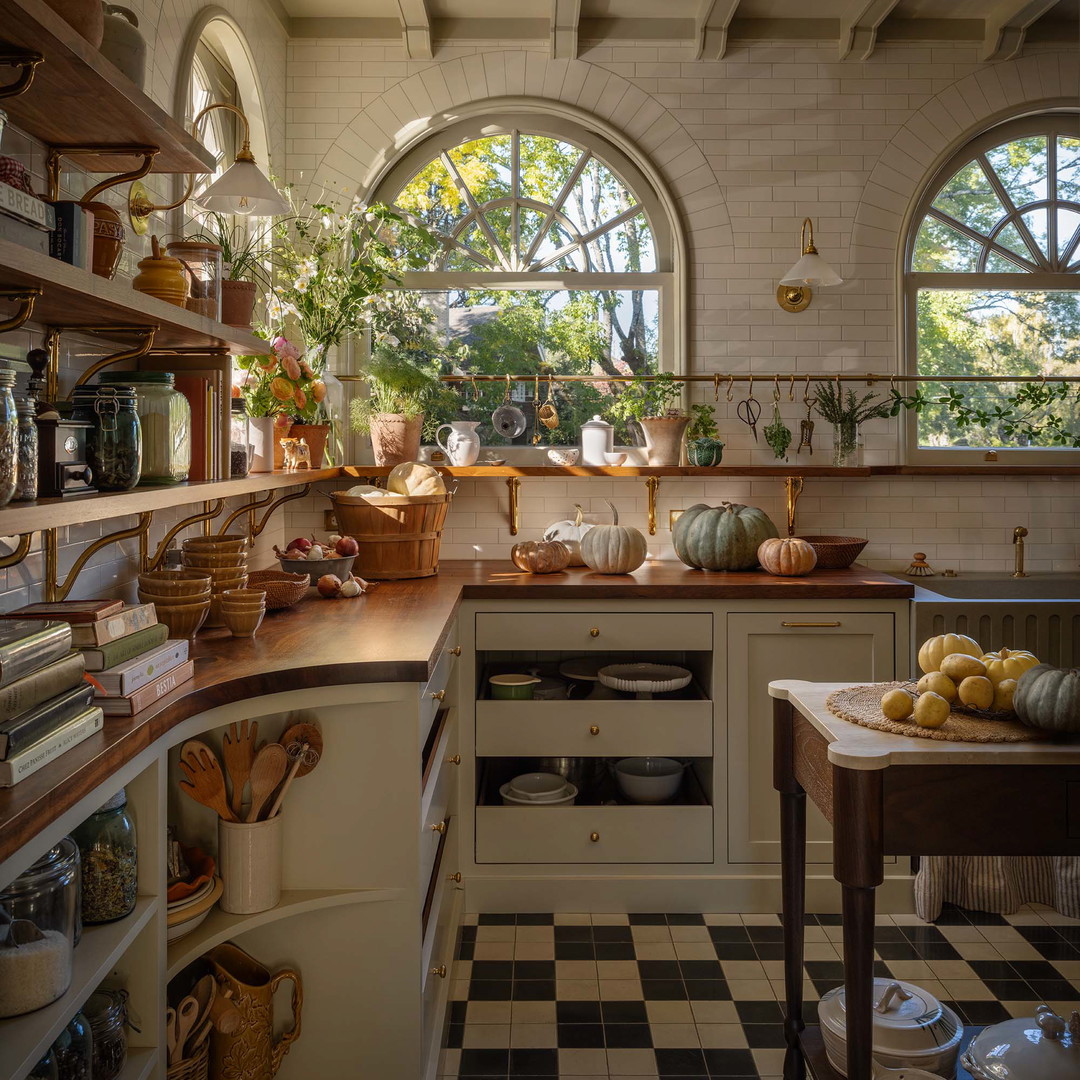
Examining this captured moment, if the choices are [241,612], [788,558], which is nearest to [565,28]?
[788,558]

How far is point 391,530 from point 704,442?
1297mm

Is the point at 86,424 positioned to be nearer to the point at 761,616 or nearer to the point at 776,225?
the point at 761,616

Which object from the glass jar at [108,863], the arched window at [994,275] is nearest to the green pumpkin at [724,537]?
the arched window at [994,275]

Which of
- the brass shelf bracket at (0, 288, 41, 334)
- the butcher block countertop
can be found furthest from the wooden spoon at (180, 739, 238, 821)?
the brass shelf bracket at (0, 288, 41, 334)

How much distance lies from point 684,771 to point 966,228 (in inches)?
101

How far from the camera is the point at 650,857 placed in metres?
3.34

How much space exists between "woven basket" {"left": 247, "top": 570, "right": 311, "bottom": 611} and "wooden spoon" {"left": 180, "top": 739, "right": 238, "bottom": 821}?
828mm

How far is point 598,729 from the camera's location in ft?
10.9

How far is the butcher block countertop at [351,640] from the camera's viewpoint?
1324 mm

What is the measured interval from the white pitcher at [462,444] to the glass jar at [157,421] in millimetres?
1782

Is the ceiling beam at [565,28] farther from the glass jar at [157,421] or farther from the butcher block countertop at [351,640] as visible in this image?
the glass jar at [157,421]

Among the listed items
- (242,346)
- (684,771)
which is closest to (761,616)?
(684,771)

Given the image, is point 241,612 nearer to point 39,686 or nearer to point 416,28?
point 39,686

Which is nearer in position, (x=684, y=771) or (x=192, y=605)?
(x=192, y=605)
